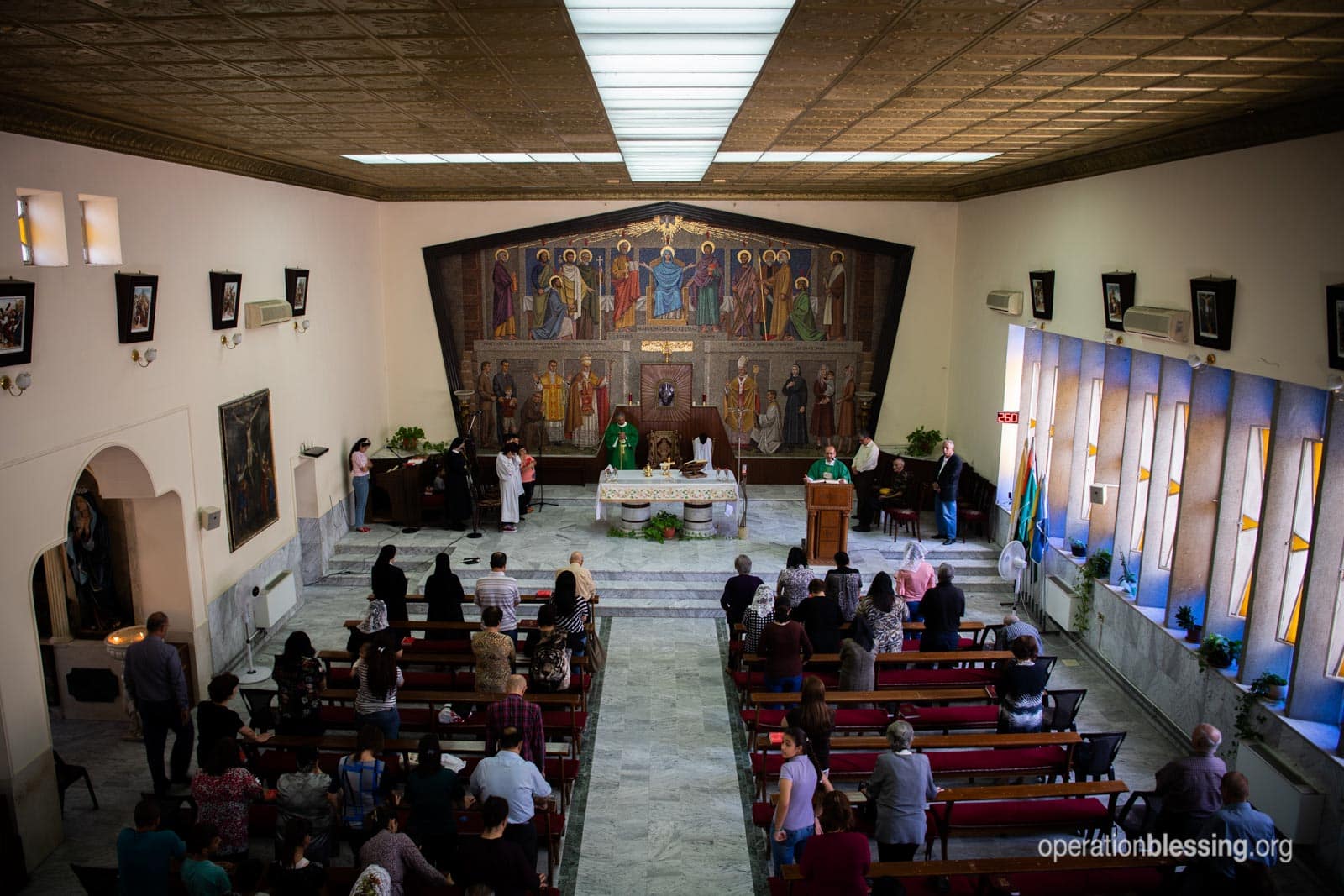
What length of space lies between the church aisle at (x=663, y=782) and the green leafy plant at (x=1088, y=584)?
4.55m

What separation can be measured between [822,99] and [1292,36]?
330cm

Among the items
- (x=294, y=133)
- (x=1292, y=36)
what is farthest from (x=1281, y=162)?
(x=294, y=133)

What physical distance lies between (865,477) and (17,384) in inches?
489

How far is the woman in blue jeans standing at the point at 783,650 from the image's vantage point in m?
8.60

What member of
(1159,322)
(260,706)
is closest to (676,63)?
(1159,322)

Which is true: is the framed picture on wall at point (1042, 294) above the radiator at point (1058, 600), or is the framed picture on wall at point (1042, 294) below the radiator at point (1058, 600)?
above

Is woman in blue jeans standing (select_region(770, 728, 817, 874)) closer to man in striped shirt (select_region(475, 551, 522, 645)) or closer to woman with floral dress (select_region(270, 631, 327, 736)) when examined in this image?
man in striped shirt (select_region(475, 551, 522, 645))

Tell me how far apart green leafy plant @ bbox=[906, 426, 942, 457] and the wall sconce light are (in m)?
13.7

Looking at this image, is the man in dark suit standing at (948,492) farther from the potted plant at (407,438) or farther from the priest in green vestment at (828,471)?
the potted plant at (407,438)

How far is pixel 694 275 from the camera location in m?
17.8

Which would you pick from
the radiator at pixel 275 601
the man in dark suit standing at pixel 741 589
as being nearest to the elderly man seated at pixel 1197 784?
the man in dark suit standing at pixel 741 589

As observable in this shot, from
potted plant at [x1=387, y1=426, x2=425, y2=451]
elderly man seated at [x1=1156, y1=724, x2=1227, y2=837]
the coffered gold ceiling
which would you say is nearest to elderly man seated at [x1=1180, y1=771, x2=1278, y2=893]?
elderly man seated at [x1=1156, y1=724, x2=1227, y2=837]

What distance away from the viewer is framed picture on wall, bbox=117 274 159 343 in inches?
347

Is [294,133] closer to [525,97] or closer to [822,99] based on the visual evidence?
[525,97]
